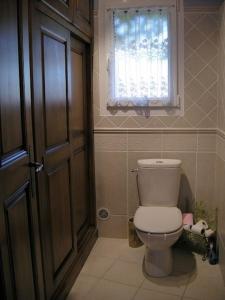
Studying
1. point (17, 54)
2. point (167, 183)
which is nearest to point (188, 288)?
point (167, 183)

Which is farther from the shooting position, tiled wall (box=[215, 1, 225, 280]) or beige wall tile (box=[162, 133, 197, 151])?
beige wall tile (box=[162, 133, 197, 151])

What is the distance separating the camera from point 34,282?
1564mm

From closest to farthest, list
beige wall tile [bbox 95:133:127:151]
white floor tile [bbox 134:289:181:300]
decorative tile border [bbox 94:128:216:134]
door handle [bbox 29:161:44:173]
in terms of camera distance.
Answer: door handle [bbox 29:161:44:173] < white floor tile [bbox 134:289:181:300] < decorative tile border [bbox 94:128:216:134] < beige wall tile [bbox 95:133:127:151]

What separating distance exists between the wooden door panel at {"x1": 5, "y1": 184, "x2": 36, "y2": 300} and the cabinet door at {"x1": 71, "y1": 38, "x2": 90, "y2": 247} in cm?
88

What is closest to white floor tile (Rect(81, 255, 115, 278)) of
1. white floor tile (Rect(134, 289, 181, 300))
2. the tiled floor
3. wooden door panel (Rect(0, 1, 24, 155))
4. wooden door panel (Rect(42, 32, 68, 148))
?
the tiled floor

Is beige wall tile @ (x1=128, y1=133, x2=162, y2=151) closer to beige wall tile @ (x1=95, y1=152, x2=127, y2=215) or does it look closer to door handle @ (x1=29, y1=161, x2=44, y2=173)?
beige wall tile @ (x1=95, y1=152, x2=127, y2=215)

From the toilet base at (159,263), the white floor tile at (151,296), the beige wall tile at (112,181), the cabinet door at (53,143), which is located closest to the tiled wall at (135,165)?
the beige wall tile at (112,181)

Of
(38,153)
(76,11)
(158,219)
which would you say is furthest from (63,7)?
(158,219)

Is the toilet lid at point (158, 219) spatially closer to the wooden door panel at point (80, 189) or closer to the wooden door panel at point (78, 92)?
the wooden door panel at point (80, 189)

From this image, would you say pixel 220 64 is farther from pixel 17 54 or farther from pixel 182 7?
pixel 17 54

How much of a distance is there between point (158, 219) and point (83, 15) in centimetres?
162

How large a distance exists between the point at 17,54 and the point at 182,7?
1671 mm

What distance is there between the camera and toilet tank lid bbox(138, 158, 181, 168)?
2529 millimetres

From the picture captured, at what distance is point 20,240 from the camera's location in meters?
1.38
